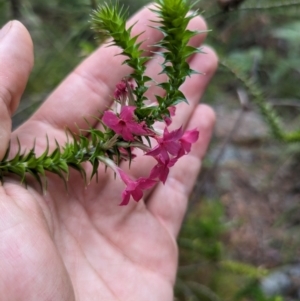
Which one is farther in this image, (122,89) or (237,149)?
(237,149)

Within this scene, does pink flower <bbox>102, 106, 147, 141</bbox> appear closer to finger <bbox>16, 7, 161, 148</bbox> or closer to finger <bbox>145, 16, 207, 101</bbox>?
finger <bbox>16, 7, 161, 148</bbox>

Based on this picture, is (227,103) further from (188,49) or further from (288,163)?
(188,49)

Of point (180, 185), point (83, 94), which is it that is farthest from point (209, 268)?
point (83, 94)

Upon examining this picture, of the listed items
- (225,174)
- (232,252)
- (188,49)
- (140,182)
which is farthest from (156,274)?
(225,174)

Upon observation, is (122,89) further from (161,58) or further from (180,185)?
(180,185)

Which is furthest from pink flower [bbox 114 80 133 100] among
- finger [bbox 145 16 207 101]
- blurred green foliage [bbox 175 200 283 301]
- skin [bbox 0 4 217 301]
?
blurred green foliage [bbox 175 200 283 301]

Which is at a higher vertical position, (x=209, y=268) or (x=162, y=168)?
(x=162, y=168)

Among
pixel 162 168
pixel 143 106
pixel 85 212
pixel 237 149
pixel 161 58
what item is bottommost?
pixel 237 149
